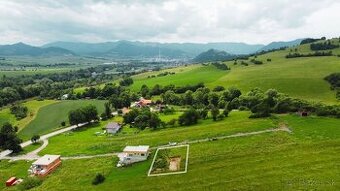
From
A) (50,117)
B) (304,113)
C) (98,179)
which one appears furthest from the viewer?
(50,117)

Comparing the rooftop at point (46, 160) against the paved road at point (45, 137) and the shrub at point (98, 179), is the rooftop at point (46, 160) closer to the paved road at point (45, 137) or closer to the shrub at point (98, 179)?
the shrub at point (98, 179)

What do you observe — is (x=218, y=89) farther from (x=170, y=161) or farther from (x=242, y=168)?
(x=242, y=168)

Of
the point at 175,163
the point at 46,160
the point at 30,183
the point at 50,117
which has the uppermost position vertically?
the point at 175,163

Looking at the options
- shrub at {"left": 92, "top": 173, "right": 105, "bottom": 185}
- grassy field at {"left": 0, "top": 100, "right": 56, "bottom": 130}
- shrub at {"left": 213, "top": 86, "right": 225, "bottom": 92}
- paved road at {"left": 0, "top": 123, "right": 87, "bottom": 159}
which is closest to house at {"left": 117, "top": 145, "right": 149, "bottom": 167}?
shrub at {"left": 92, "top": 173, "right": 105, "bottom": 185}

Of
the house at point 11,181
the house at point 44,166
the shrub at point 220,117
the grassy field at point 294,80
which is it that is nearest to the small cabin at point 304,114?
the shrub at point 220,117

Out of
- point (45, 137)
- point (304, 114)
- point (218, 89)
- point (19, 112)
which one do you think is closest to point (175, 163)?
point (304, 114)

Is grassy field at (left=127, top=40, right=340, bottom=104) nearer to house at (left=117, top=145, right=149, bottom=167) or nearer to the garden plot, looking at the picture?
the garden plot

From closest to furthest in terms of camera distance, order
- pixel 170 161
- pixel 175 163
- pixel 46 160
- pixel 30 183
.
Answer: pixel 30 183 < pixel 175 163 < pixel 170 161 < pixel 46 160
